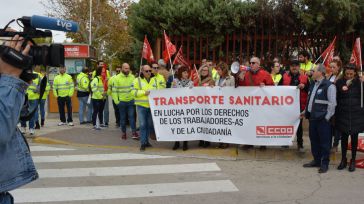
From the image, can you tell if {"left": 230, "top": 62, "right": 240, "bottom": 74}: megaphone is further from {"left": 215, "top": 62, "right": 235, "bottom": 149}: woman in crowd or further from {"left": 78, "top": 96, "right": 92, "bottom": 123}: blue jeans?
{"left": 78, "top": 96, "right": 92, "bottom": 123}: blue jeans

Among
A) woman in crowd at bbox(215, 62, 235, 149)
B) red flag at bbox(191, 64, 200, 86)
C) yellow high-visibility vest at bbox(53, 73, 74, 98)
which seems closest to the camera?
woman in crowd at bbox(215, 62, 235, 149)

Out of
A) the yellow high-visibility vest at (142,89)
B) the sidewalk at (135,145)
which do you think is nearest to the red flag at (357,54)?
the sidewalk at (135,145)

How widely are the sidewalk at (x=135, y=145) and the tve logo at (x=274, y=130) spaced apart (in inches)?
16.0

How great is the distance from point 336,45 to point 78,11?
25.3 m

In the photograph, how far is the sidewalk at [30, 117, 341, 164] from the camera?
336 inches

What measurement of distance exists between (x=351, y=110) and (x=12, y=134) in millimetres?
6354

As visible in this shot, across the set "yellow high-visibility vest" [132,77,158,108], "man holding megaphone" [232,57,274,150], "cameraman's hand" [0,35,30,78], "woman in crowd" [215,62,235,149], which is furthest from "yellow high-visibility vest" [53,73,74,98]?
"cameraman's hand" [0,35,30,78]

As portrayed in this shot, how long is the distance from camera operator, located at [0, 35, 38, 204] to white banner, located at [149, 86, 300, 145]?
20.9ft

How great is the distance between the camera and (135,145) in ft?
32.2

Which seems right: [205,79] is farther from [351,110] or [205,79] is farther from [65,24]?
[65,24]

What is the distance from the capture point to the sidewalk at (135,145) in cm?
853

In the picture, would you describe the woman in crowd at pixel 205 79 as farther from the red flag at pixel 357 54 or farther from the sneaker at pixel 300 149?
the red flag at pixel 357 54

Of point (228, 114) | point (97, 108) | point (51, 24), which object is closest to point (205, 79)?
point (228, 114)

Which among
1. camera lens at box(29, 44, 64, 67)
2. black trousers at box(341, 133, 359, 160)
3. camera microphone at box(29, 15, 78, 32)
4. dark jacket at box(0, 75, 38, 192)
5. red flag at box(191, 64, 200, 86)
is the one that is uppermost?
camera microphone at box(29, 15, 78, 32)
